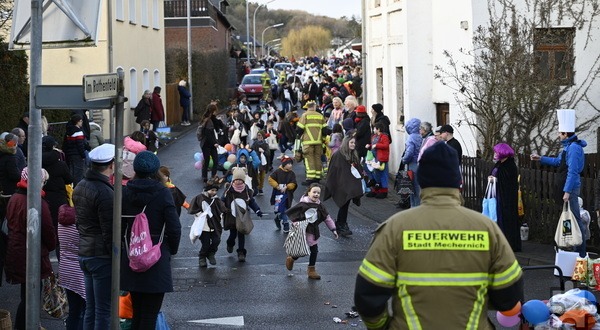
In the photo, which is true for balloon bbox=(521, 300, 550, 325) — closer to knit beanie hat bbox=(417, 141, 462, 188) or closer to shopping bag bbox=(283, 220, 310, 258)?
knit beanie hat bbox=(417, 141, 462, 188)

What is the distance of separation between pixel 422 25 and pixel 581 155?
10.8 meters

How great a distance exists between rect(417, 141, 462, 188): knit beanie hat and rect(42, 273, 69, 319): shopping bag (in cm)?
557

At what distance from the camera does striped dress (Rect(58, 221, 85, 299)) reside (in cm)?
930

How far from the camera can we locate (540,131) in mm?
20016

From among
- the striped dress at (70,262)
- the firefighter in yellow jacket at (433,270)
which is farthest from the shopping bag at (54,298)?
the firefighter in yellow jacket at (433,270)

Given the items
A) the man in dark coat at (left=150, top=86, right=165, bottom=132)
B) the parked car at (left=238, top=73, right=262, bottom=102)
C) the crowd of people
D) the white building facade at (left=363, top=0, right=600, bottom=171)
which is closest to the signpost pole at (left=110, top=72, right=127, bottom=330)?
the crowd of people

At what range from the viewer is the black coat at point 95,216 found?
27.6 ft

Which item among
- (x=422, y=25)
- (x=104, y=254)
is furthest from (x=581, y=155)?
(x=422, y=25)

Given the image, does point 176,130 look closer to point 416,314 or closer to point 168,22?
point 168,22

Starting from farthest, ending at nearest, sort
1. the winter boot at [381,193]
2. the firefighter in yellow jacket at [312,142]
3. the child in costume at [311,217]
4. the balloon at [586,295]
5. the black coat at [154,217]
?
the firefighter in yellow jacket at [312,142] < the winter boot at [381,193] < the child in costume at [311,217] < the black coat at [154,217] < the balloon at [586,295]

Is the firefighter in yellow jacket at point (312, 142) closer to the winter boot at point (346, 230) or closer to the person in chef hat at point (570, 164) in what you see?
the winter boot at point (346, 230)

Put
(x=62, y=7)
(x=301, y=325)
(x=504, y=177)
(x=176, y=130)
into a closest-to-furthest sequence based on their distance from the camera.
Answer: (x=62, y=7)
(x=301, y=325)
(x=504, y=177)
(x=176, y=130)

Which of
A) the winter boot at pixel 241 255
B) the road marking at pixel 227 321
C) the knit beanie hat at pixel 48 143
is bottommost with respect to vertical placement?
the road marking at pixel 227 321

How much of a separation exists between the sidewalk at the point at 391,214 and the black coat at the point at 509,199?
0.30 metres
